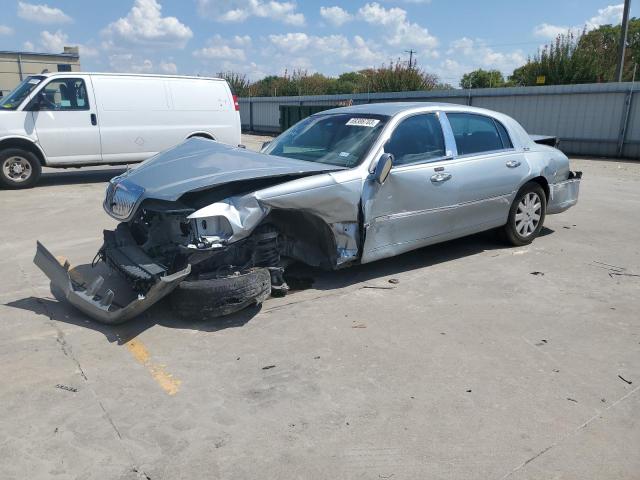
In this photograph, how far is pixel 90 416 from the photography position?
2.95 metres

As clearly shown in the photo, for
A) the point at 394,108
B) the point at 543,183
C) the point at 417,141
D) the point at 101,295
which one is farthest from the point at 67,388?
the point at 543,183

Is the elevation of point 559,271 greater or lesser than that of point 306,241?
lesser

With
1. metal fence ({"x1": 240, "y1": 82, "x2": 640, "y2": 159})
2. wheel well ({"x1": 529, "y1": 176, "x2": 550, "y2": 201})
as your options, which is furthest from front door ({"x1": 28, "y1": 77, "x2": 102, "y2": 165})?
metal fence ({"x1": 240, "y1": 82, "x2": 640, "y2": 159})

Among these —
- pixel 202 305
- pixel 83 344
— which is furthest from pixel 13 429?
pixel 202 305

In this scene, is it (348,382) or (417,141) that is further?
(417,141)

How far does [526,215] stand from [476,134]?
126 cm

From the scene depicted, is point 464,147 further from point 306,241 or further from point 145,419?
point 145,419

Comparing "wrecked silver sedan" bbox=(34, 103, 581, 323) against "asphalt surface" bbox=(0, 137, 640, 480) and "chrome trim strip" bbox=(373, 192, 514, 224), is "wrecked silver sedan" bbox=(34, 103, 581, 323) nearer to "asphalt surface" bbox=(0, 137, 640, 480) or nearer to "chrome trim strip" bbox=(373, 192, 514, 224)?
"chrome trim strip" bbox=(373, 192, 514, 224)

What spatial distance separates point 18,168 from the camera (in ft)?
33.1

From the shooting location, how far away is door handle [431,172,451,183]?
16.9 ft

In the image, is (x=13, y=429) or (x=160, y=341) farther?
(x=160, y=341)

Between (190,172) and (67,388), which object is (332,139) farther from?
(67,388)

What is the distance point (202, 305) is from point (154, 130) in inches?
324

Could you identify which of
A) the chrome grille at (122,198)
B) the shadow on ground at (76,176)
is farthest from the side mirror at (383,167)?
the shadow on ground at (76,176)
